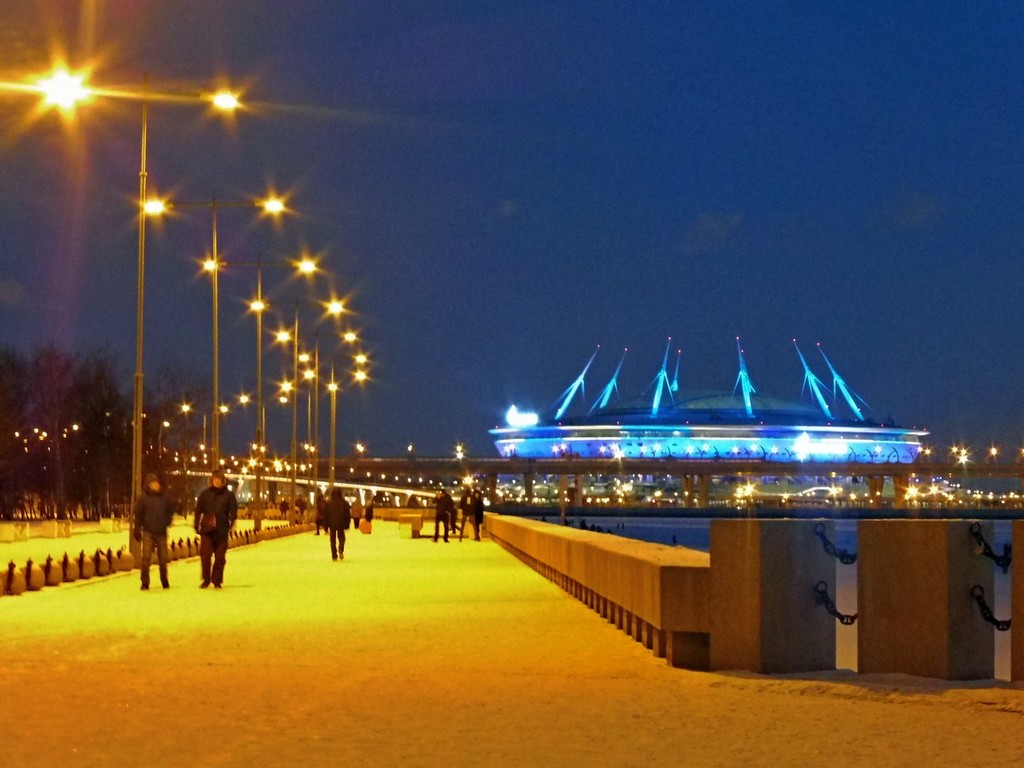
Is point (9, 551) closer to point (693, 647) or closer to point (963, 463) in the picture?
point (693, 647)

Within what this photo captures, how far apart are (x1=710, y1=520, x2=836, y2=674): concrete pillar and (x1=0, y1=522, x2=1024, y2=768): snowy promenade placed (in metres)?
0.29

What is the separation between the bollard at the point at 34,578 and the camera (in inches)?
930

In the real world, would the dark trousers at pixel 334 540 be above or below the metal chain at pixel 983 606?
below

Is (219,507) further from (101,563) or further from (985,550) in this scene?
(985,550)

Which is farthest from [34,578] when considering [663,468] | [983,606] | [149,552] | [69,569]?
[663,468]

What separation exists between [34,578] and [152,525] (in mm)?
1769

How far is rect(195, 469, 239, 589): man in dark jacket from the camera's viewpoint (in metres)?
24.5

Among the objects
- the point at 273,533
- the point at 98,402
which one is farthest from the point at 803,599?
the point at 98,402

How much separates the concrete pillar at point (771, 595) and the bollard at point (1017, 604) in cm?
133

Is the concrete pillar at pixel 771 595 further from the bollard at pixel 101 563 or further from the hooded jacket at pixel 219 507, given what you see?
the bollard at pixel 101 563

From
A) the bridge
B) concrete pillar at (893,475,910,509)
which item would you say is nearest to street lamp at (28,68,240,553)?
the bridge

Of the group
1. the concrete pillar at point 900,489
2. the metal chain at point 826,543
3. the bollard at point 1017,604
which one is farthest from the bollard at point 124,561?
the concrete pillar at point 900,489

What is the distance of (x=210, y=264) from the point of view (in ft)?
152

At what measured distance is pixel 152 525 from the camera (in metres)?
24.0
